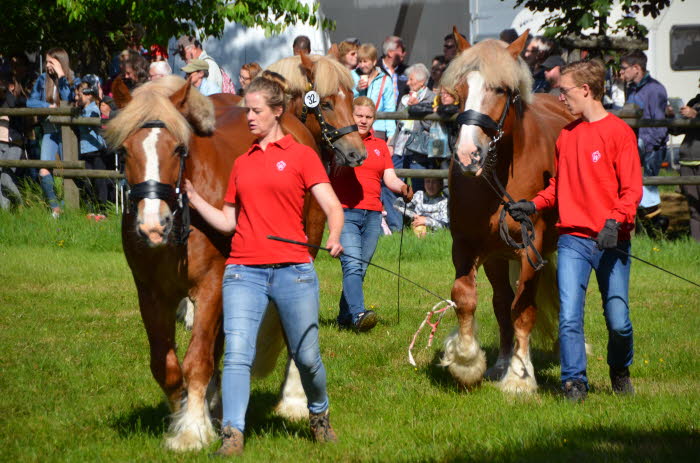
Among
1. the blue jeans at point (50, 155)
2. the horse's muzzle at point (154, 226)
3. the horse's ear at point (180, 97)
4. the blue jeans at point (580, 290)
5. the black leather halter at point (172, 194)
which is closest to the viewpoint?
the horse's muzzle at point (154, 226)

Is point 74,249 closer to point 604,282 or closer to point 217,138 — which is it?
point 217,138

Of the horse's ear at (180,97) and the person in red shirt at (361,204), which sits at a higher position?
the horse's ear at (180,97)

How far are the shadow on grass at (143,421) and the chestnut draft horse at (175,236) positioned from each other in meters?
0.28

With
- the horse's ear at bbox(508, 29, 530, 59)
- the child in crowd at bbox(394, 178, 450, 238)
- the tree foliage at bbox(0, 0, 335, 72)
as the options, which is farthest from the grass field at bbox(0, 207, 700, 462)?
the tree foliage at bbox(0, 0, 335, 72)

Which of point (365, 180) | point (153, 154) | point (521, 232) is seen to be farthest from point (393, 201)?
point (153, 154)

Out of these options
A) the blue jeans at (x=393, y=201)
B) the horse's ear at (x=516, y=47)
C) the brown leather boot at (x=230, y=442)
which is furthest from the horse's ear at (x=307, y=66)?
the blue jeans at (x=393, y=201)

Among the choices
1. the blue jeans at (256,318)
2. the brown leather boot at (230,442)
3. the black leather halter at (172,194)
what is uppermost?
the black leather halter at (172,194)

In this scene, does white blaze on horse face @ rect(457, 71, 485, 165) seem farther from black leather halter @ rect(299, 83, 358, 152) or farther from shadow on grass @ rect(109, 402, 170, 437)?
shadow on grass @ rect(109, 402, 170, 437)

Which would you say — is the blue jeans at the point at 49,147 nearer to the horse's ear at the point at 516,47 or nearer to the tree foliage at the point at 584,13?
the tree foliage at the point at 584,13

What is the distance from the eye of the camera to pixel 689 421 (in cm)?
518

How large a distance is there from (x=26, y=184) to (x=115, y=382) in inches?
321

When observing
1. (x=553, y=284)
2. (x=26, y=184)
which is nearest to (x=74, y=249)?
(x=26, y=184)

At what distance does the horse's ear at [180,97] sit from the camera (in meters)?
4.97

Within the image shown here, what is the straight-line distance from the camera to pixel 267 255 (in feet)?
15.4
